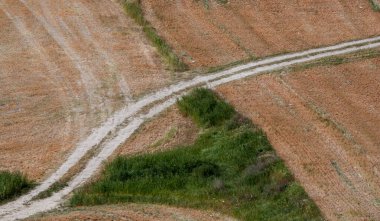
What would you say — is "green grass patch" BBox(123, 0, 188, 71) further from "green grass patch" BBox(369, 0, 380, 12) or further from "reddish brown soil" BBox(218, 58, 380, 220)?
"green grass patch" BBox(369, 0, 380, 12)

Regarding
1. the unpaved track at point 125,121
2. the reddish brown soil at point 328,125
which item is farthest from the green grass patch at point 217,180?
the unpaved track at point 125,121

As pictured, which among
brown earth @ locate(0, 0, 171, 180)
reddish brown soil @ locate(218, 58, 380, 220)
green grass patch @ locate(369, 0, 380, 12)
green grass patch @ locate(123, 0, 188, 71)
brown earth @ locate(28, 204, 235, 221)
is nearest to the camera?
brown earth @ locate(28, 204, 235, 221)

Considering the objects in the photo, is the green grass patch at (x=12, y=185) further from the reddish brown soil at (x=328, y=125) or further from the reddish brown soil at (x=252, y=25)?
the reddish brown soil at (x=252, y=25)

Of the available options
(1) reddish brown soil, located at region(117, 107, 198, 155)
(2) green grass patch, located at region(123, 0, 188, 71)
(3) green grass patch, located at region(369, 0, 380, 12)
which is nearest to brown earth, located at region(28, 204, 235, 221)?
(1) reddish brown soil, located at region(117, 107, 198, 155)

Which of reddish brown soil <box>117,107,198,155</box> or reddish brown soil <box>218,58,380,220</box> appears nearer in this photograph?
reddish brown soil <box>218,58,380,220</box>

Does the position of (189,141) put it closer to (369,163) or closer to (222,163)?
(222,163)

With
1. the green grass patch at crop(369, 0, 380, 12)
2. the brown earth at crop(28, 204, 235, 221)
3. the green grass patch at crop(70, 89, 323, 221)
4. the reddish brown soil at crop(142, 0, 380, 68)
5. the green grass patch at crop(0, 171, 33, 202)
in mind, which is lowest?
the green grass patch at crop(369, 0, 380, 12)

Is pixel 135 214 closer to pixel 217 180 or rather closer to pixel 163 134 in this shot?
pixel 217 180
